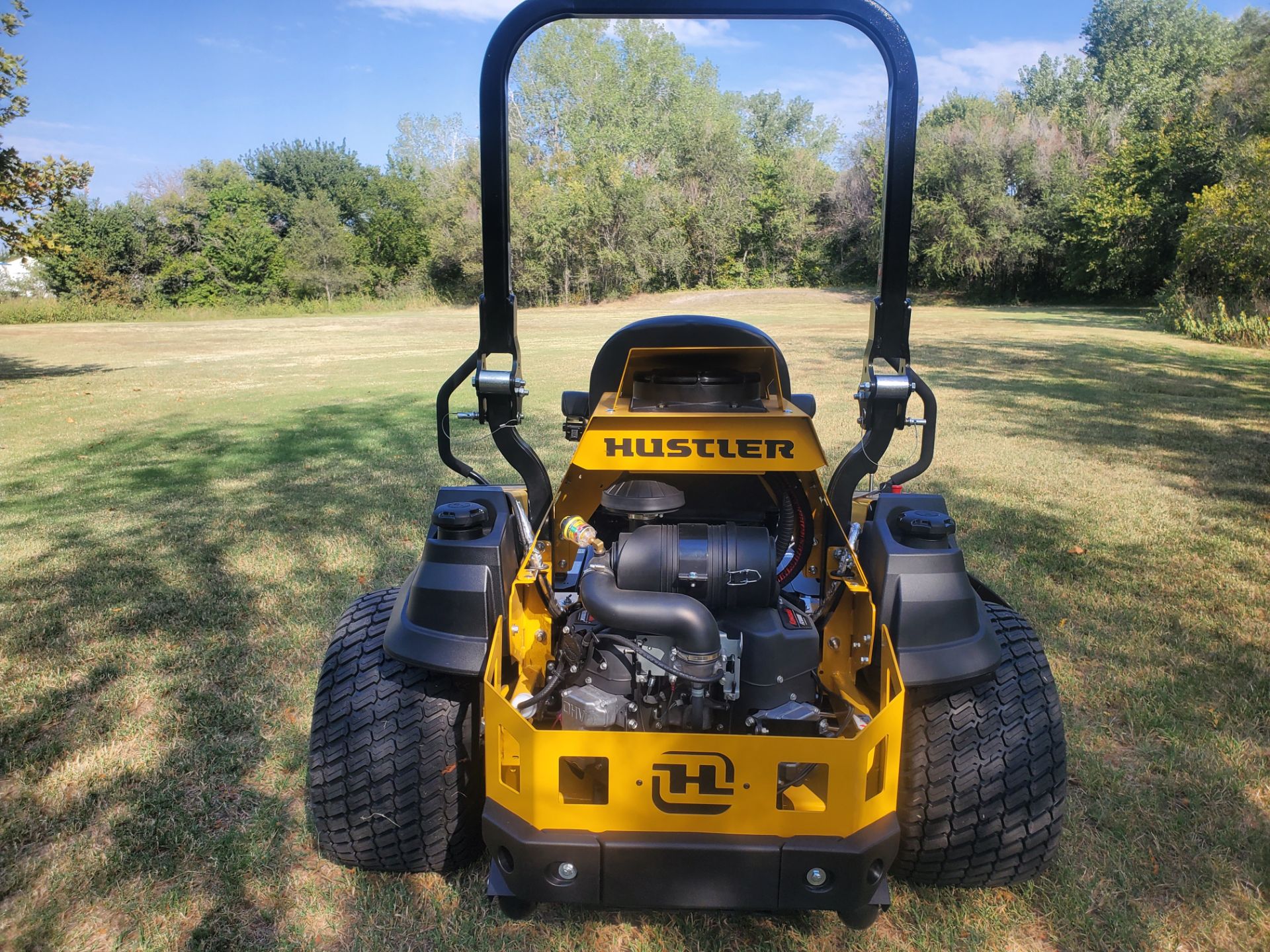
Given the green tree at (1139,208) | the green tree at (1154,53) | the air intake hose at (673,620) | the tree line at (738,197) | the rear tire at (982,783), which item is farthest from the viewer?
the green tree at (1154,53)

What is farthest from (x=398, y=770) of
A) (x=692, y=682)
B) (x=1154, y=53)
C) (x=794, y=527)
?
(x=1154, y=53)

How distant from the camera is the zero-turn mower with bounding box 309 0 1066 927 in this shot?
6.07 feet

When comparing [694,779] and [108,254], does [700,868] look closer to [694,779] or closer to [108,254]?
[694,779]

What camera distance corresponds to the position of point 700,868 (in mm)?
1821

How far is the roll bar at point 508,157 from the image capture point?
229cm

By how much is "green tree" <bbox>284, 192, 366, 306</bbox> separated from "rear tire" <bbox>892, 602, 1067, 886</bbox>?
156 feet

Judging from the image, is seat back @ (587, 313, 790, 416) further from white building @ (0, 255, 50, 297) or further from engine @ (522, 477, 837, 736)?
white building @ (0, 255, 50, 297)

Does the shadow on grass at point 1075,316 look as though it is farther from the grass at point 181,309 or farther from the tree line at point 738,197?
the grass at point 181,309

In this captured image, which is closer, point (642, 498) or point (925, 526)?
point (925, 526)

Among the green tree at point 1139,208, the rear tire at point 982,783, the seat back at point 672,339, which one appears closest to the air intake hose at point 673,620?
the rear tire at point 982,783

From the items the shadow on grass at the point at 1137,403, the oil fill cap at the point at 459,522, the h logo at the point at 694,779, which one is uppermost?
the oil fill cap at the point at 459,522

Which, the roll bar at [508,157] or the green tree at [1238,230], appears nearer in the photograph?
the roll bar at [508,157]

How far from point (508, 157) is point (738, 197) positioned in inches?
846

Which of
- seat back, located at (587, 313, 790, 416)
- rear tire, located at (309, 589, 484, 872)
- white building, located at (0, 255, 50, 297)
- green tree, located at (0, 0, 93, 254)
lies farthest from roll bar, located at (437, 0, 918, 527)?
white building, located at (0, 255, 50, 297)
